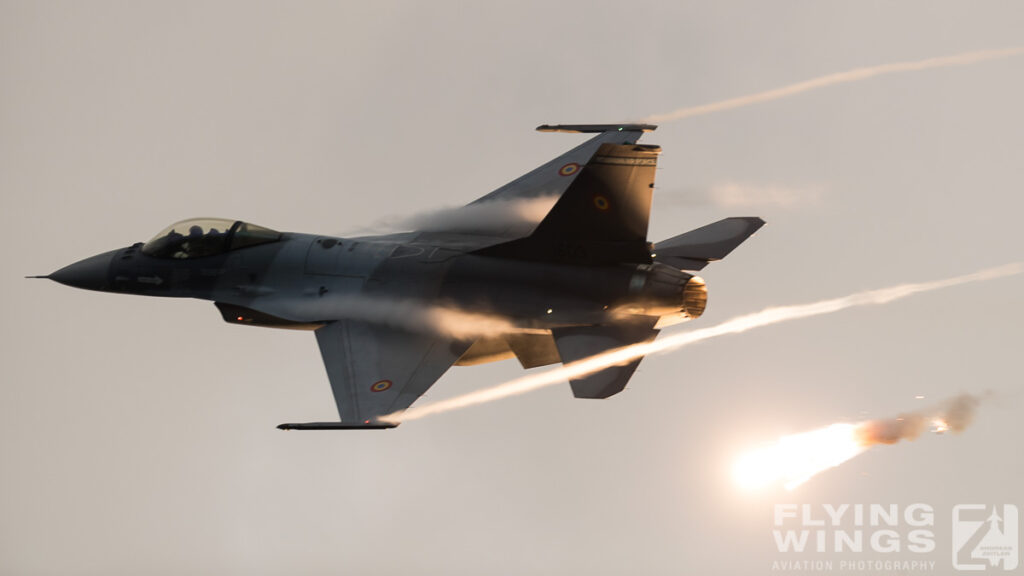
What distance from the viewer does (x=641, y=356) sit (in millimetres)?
26172

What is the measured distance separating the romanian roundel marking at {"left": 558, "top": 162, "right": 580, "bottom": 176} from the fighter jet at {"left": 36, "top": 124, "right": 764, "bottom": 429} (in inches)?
23.1

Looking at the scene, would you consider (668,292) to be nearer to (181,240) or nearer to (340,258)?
(340,258)

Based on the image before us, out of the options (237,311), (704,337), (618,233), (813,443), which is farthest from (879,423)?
(237,311)

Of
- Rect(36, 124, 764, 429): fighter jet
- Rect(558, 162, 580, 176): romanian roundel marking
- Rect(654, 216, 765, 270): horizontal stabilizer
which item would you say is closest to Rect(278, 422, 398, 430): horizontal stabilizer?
Rect(36, 124, 764, 429): fighter jet

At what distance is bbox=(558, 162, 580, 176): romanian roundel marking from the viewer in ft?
102

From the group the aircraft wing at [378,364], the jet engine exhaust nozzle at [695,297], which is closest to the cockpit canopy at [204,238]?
the aircraft wing at [378,364]

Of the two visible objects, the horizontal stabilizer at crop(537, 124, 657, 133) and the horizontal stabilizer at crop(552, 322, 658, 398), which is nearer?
the horizontal stabilizer at crop(552, 322, 658, 398)

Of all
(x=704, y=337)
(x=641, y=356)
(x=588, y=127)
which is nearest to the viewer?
(x=641, y=356)

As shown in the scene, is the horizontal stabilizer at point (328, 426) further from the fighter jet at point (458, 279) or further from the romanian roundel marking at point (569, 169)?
the romanian roundel marking at point (569, 169)

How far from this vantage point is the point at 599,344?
26.4 metres

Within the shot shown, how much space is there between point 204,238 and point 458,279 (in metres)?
5.05

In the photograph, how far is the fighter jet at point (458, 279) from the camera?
26.8m

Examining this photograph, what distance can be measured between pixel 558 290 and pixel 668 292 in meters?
1.78

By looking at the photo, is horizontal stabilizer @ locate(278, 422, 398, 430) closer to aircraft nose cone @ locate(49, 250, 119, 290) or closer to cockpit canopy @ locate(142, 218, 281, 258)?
cockpit canopy @ locate(142, 218, 281, 258)
